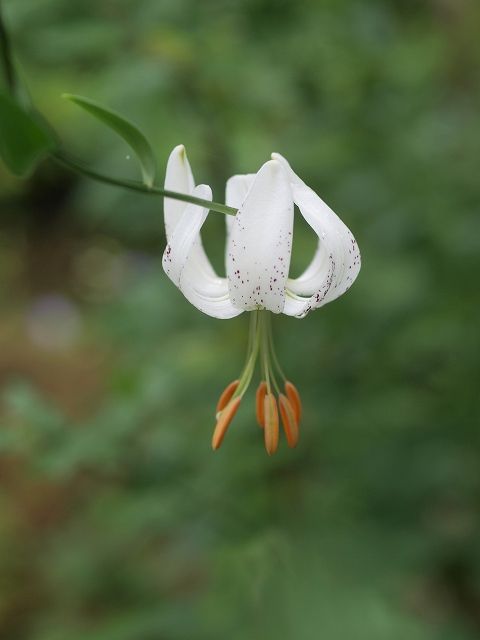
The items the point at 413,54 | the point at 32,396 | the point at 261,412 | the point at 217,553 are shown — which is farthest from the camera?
the point at 413,54

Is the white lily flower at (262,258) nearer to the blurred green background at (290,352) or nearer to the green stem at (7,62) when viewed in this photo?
the green stem at (7,62)

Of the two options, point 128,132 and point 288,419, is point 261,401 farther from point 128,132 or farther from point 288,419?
point 128,132

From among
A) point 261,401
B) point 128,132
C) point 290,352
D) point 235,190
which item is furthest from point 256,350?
point 290,352

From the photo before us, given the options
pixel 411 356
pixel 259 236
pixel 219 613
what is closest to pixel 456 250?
pixel 411 356

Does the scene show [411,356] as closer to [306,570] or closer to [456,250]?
[456,250]

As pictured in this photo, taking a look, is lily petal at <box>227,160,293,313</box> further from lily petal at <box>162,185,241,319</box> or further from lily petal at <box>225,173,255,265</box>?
lily petal at <box>225,173,255,265</box>

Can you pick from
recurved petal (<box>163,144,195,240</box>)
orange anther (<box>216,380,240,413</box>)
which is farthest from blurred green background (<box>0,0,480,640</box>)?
recurved petal (<box>163,144,195,240</box>)

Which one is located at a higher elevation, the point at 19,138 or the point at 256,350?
the point at 19,138

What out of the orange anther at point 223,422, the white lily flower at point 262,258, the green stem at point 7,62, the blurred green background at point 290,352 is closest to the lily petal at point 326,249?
the white lily flower at point 262,258
